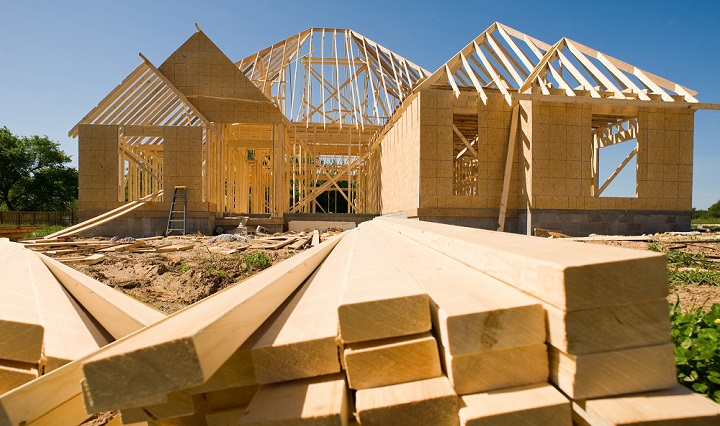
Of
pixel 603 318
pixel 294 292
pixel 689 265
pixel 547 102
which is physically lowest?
pixel 689 265

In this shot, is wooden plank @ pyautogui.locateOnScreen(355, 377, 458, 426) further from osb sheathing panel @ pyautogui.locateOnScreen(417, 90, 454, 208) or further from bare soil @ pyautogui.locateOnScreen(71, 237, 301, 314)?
osb sheathing panel @ pyautogui.locateOnScreen(417, 90, 454, 208)

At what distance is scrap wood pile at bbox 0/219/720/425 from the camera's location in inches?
41.1

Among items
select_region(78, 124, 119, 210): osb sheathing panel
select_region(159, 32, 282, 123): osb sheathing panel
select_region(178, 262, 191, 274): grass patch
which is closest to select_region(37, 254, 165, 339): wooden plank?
select_region(178, 262, 191, 274): grass patch

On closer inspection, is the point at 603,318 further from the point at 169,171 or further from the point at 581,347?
the point at 169,171

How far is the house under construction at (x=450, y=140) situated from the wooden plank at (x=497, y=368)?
906 cm

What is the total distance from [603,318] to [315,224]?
1351 centimetres

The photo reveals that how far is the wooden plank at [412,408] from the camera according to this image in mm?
1171

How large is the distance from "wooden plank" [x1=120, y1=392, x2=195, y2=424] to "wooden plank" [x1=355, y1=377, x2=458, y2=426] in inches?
21.0

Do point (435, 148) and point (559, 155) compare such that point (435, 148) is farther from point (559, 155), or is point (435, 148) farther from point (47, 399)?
point (47, 399)

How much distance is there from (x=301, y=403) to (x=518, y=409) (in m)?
0.63

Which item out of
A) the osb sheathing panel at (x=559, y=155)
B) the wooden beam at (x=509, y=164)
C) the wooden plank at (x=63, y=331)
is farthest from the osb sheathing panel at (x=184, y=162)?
the wooden plank at (x=63, y=331)

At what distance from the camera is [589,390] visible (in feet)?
3.73

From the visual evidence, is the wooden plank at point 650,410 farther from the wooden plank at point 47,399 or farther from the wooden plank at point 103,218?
the wooden plank at point 103,218

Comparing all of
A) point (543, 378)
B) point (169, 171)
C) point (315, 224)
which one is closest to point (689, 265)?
point (543, 378)
